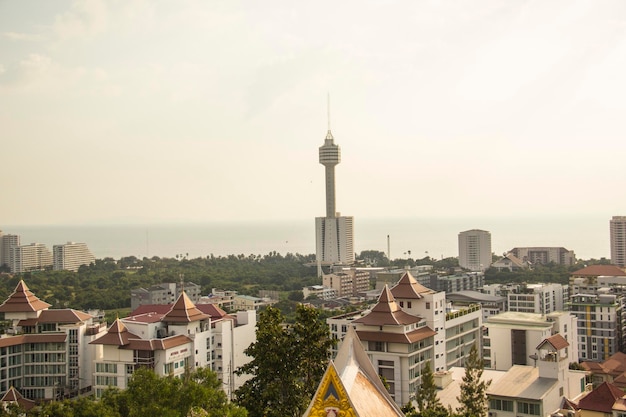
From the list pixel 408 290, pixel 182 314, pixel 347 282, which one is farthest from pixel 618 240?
pixel 182 314

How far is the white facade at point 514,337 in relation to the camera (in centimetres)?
1542

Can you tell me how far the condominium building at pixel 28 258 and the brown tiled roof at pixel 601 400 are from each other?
1873 inches

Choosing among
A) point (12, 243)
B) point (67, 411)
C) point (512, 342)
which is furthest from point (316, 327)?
point (12, 243)

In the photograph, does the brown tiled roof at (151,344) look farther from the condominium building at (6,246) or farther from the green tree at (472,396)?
the condominium building at (6,246)

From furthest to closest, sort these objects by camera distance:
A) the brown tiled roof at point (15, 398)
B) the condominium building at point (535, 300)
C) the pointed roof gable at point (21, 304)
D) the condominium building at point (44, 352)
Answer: the condominium building at point (535, 300) < the pointed roof gable at point (21, 304) < the condominium building at point (44, 352) < the brown tiled roof at point (15, 398)

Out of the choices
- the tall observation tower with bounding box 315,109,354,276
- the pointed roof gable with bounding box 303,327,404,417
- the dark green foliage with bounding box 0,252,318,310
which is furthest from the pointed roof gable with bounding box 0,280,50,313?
the tall observation tower with bounding box 315,109,354,276

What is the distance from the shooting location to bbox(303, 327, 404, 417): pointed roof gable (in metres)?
5.59

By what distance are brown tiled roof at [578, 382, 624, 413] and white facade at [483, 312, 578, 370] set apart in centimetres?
511

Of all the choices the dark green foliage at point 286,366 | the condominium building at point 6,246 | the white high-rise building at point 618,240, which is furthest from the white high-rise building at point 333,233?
the dark green foliage at point 286,366

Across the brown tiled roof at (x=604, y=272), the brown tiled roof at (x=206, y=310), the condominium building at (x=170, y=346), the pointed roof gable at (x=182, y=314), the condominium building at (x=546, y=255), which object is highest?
the condominium building at (x=546, y=255)

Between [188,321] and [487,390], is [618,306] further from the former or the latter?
[188,321]

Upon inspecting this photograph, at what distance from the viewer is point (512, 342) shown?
15.8 meters

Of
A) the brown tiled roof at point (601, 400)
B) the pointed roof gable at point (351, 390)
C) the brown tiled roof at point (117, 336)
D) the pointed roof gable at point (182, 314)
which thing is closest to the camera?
the pointed roof gable at point (351, 390)

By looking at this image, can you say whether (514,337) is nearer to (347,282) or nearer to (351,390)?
(351,390)
